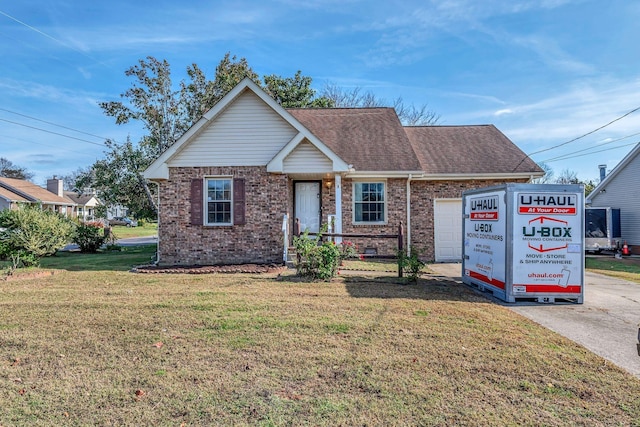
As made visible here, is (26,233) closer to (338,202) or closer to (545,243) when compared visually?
(338,202)

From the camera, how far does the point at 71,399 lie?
3.40 metres

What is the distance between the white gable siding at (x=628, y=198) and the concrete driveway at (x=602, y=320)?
14.1 m

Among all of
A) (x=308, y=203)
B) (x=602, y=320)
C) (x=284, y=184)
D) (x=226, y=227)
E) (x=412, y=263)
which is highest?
(x=284, y=184)

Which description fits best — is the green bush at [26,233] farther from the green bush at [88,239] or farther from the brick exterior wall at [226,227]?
the green bush at [88,239]

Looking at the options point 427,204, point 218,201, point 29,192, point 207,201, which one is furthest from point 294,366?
point 29,192

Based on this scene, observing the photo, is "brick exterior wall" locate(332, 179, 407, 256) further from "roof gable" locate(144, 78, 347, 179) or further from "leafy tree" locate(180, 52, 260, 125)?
"leafy tree" locate(180, 52, 260, 125)

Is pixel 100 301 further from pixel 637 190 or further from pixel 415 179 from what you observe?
pixel 637 190

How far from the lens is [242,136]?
12.2 meters

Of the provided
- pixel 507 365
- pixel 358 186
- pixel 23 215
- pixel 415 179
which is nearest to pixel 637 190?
pixel 415 179

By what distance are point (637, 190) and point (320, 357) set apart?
23.4 meters

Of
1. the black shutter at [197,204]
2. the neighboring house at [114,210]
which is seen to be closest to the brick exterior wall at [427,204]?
the black shutter at [197,204]

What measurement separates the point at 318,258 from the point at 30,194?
4367 centimetres

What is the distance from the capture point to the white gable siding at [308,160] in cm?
1201

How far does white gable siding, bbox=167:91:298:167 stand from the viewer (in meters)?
12.1
